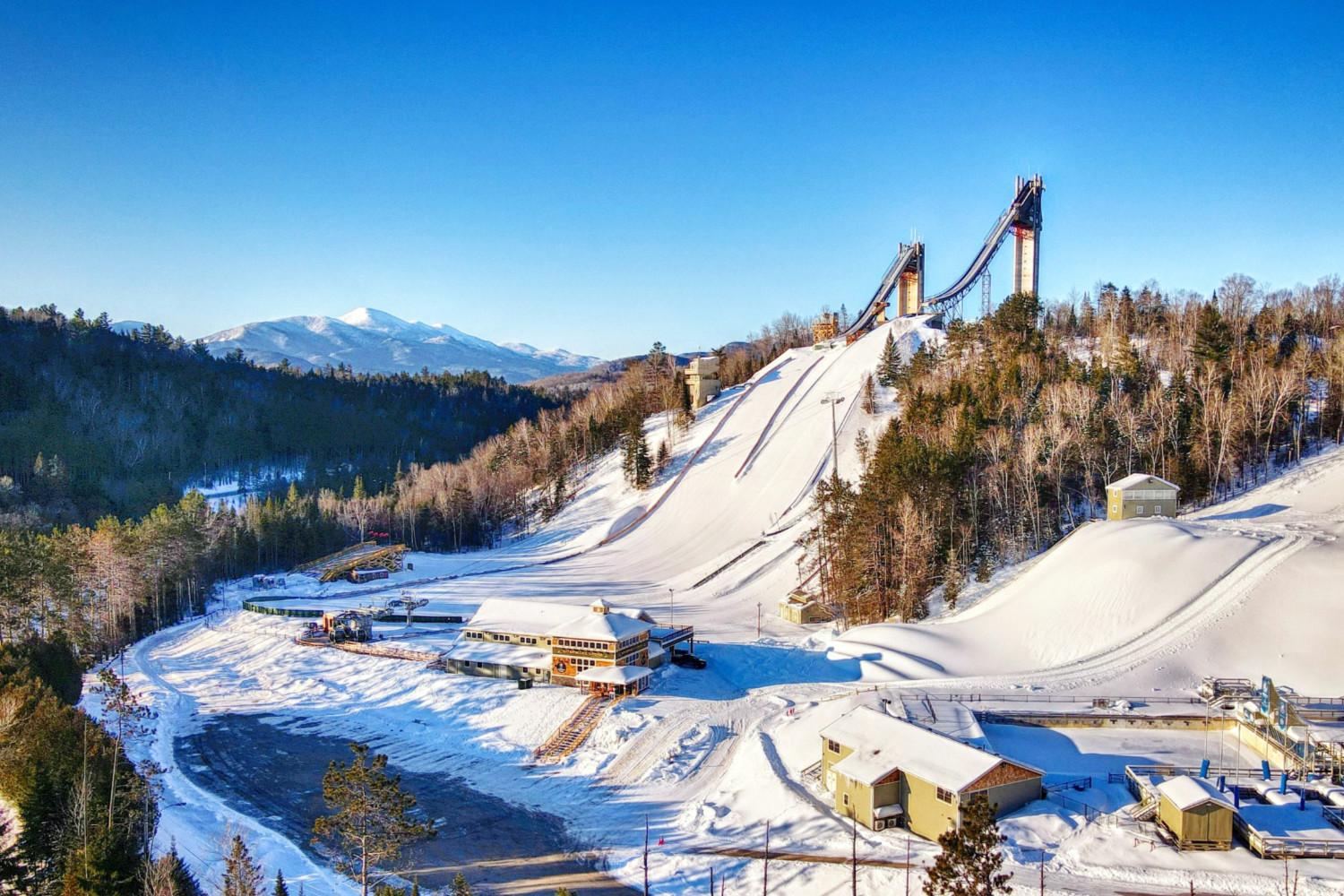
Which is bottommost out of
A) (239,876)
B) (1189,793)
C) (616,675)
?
(616,675)

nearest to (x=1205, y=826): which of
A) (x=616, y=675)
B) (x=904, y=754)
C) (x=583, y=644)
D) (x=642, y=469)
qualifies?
(x=904, y=754)

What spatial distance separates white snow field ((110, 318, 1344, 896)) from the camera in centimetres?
1892

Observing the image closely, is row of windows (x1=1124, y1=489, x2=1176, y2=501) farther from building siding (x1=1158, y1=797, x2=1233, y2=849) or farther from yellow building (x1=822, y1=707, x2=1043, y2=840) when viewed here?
building siding (x1=1158, y1=797, x2=1233, y2=849)

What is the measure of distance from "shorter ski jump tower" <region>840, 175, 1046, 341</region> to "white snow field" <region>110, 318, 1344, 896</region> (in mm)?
38537

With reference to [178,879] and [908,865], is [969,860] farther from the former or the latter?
[178,879]

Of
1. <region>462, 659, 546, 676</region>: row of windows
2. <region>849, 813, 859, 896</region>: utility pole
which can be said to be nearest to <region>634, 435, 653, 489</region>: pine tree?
<region>462, 659, 546, 676</region>: row of windows

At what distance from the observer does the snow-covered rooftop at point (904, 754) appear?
1923cm

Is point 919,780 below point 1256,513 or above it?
below

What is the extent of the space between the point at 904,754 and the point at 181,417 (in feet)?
415

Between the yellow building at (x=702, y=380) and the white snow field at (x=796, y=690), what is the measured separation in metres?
37.4

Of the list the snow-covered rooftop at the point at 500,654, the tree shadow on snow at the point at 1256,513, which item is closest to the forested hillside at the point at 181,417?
the snow-covered rooftop at the point at 500,654

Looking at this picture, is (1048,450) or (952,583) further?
(1048,450)

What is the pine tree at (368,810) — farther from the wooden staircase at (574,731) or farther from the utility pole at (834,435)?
the utility pole at (834,435)

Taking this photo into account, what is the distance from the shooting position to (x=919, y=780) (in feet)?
64.4
